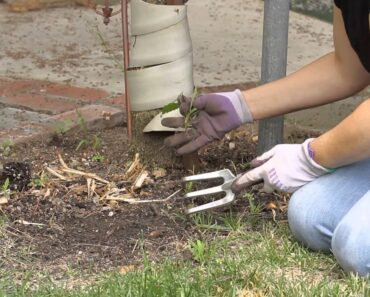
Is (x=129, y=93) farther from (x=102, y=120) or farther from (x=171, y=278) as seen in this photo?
(x=171, y=278)

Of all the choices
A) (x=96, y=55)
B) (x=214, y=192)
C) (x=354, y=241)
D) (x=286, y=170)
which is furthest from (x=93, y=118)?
(x=354, y=241)

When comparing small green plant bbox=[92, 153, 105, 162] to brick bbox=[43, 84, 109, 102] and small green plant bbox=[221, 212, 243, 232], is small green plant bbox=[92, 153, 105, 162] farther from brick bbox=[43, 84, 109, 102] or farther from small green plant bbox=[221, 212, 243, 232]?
brick bbox=[43, 84, 109, 102]

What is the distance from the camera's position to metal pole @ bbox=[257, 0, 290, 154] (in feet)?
11.3

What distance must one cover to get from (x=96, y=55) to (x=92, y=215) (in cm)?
264

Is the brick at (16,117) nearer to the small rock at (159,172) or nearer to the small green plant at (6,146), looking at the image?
the small green plant at (6,146)

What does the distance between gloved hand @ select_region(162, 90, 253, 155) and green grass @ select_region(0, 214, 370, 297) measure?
1.07 ft

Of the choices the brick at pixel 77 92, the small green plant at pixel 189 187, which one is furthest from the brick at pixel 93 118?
the small green plant at pixel 189 187

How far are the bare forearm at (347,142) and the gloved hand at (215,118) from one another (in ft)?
1.38

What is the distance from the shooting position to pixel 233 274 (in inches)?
108

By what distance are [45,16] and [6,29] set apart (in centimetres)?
47

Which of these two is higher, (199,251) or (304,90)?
(304,90)

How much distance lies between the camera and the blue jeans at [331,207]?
2908 millimetres

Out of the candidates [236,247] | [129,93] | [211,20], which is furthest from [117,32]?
[236,247]

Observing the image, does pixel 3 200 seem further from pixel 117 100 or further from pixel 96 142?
pixel 117 100
